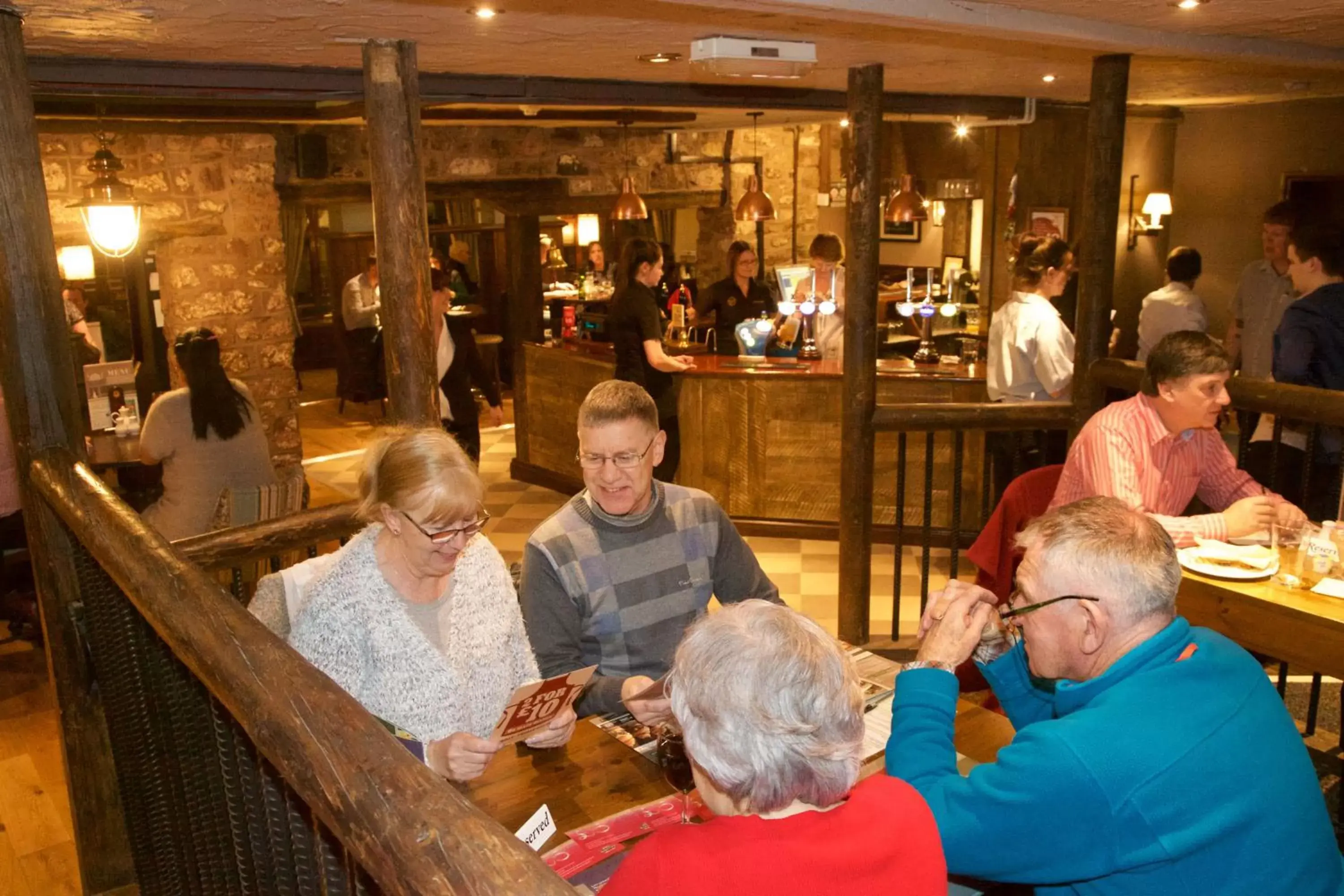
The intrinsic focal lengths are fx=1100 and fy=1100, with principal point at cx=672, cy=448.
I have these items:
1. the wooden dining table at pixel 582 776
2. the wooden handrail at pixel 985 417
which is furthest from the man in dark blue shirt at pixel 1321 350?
the wooden dining table at pixel 582 776

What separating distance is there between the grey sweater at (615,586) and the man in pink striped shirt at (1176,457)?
4.38 ft

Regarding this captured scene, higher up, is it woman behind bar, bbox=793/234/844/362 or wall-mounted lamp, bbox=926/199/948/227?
wall-mounted lamp, bbox=926/199/948/227

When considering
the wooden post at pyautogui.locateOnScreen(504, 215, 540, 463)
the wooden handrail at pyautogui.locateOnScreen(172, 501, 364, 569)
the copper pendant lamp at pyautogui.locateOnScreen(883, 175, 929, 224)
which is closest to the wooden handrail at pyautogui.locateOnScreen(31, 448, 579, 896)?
the wooden handrail at pyautogui.locateOnScreen(172, 501, 364, 569)

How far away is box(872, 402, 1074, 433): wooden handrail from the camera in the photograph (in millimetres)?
4742

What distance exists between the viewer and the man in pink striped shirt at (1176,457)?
3.36 metres

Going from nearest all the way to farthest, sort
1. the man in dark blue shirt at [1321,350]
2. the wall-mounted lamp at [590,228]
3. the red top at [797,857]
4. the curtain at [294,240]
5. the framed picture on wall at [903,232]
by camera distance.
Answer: the red top at [797,857] < the man in dark blue shirt at [1321,350] < the framed picture on wall at [903,232] < the curtain at [294,240] < the wall-mounted lamp at [590,228]

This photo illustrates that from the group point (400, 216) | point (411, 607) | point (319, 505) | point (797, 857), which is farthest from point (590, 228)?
point (797, 857)

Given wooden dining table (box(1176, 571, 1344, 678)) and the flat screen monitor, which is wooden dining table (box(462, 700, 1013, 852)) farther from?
the flat screen monitor

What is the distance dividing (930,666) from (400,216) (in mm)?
2117

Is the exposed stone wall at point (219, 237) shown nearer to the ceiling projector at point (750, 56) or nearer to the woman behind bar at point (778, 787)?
the ceiling projector at point (750, 56)

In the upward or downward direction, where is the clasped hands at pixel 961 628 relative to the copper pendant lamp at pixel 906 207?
downward

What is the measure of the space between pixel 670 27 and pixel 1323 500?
3220 mm

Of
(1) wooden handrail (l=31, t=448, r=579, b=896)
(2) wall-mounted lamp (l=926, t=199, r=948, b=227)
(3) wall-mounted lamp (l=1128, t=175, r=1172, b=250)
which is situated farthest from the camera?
(2) wall-mounted lamp (l=926, t=199, r=948, b=227)

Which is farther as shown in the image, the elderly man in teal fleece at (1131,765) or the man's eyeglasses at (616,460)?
the man's eyeglasses at (616,460)
